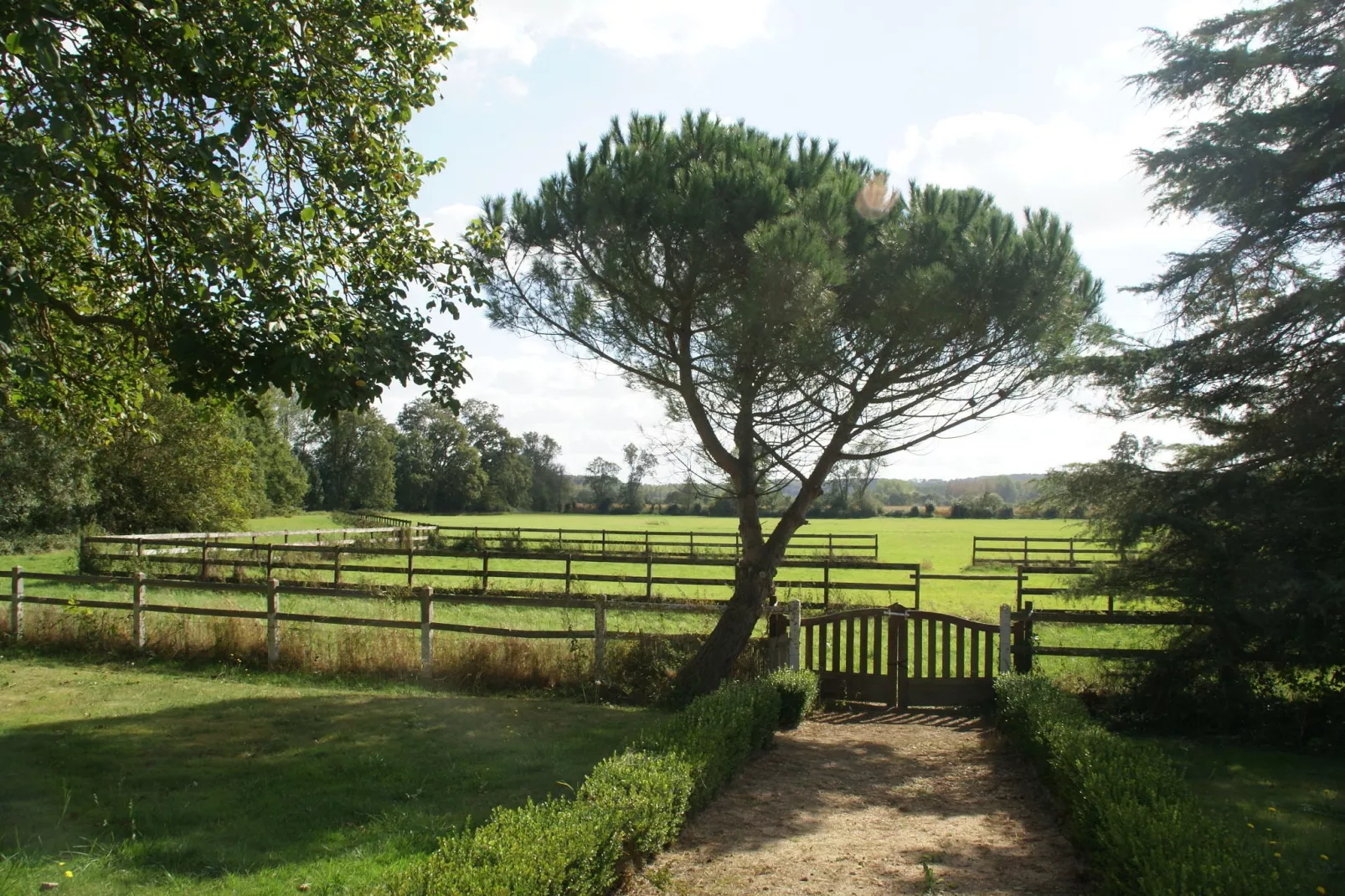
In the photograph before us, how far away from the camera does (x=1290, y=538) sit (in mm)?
7805

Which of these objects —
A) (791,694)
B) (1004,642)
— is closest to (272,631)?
(791,694)

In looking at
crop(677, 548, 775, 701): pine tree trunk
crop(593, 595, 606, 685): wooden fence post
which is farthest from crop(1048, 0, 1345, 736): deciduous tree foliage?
crop(593, 595, 606, 685): wooden fence post

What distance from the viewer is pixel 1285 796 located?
679 cm

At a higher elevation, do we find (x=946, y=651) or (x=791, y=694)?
(x=946, y=651)

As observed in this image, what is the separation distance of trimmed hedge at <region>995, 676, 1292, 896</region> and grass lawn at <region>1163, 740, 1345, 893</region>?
0.33m

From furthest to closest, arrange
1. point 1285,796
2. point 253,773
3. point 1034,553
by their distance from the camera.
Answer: point 1034,553 < point 253,773 < point 1285,796

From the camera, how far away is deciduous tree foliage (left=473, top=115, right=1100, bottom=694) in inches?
365

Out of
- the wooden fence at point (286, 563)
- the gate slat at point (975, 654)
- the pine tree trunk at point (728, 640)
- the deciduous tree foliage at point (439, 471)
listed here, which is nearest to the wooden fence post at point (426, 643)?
the pine tree trunk at point (728, 640)

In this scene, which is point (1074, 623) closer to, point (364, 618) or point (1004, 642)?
point (1004, 642)

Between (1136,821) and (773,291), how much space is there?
5739mm

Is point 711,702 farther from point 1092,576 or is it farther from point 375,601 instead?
point 375,601

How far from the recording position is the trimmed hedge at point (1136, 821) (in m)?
3.82

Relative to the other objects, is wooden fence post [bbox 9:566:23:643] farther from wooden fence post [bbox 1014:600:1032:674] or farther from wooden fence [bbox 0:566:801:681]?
wooden fence post [bbox 1014:600:1032:674]

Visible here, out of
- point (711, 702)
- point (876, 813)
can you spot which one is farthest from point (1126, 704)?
point (711, 702)
